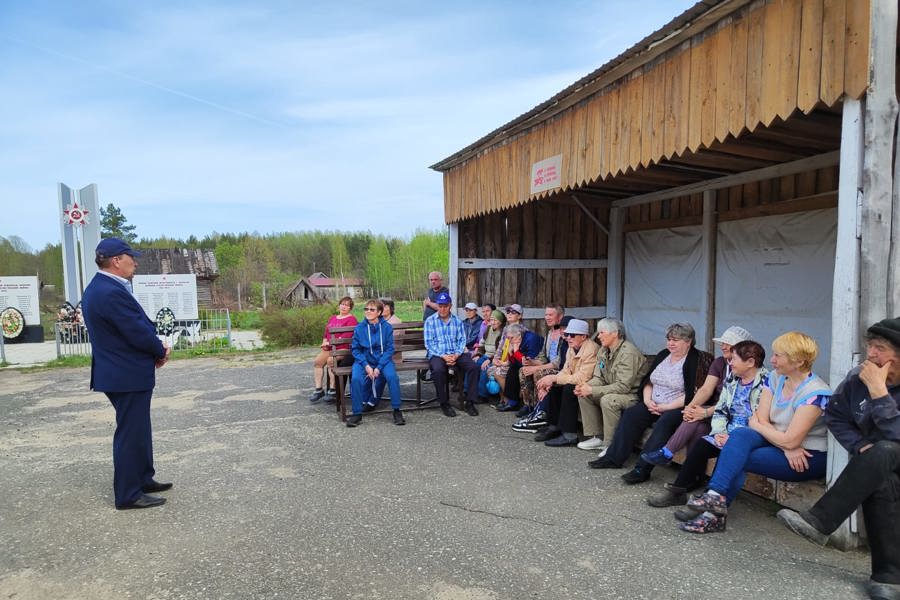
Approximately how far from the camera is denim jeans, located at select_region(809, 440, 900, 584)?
2656 mm

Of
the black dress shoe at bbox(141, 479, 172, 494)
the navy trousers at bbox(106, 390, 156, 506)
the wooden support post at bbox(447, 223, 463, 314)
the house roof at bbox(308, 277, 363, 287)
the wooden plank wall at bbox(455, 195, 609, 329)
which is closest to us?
the navy trousers at bbox(106, 390, 156, 506)

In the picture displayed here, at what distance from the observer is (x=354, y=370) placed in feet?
19.5

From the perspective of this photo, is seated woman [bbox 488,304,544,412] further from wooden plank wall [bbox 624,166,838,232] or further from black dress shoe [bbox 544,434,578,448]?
wooden plank wall [bbox 624,166,838,232]

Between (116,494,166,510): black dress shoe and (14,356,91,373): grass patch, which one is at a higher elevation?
(116,494,166,510): black dress shoe

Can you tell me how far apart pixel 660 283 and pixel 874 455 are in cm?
515

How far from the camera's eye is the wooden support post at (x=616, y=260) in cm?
847

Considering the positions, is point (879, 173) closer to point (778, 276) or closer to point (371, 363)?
point (778, 276)

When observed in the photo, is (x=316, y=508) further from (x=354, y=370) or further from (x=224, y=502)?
(x=354, y=370)

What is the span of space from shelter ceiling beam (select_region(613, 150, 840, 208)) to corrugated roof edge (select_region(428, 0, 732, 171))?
2415 mm

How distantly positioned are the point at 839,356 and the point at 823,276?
2.91 metres

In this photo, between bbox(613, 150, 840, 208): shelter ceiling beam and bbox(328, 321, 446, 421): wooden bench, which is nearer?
bbox(613, 150, 840, 208): shelter ceiling beam

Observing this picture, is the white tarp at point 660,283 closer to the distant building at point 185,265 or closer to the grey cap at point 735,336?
the grey cap at point 735,336

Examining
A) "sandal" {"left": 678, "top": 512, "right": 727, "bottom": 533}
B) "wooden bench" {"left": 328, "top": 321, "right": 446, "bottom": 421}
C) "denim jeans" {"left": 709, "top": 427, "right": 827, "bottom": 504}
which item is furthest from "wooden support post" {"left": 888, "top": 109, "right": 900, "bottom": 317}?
"wooden bench" {"left": 328, "top": 321, "right": 446, "bottom": 421}

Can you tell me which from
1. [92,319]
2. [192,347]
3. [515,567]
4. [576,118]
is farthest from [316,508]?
[192,347]
